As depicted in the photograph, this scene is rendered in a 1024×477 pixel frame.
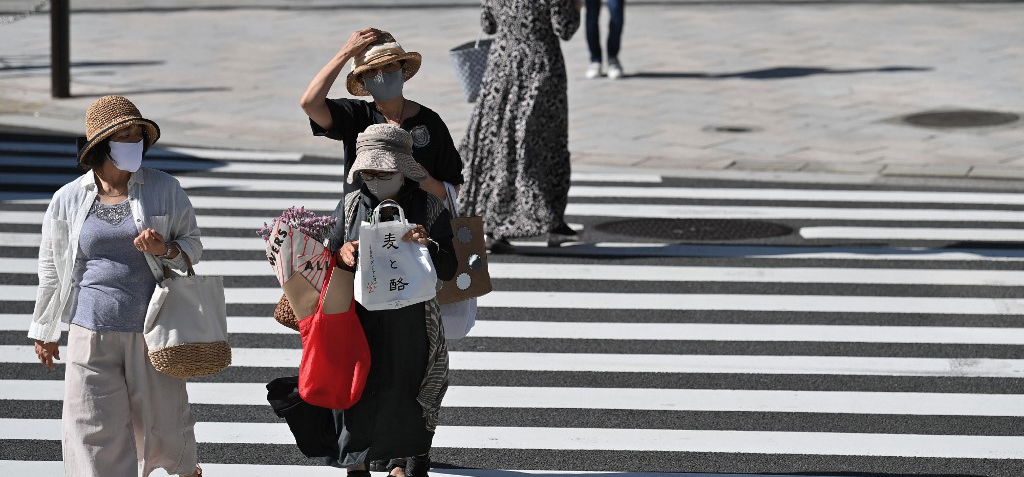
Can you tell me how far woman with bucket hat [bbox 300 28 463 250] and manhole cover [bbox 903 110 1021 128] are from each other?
33.6 feet

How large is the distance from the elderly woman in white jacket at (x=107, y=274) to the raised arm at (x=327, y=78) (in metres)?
0.62

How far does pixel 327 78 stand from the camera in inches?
244

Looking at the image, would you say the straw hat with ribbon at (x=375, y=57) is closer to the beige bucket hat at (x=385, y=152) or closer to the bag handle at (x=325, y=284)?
the beige bucket hat at (x=385, y=152)

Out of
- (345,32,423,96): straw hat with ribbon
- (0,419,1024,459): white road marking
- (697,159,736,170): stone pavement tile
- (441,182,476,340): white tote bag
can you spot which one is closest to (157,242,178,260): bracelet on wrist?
→ (345,32,423,96): straw hat with ribbon

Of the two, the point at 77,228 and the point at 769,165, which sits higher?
the point at 77,228

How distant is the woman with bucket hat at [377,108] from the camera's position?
20.7ft

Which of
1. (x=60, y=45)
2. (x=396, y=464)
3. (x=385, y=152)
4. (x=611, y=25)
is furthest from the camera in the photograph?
(x=611, y=25)

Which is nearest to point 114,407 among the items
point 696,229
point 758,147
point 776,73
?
point 696,229

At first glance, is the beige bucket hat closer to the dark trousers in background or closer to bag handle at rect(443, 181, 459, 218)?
bag handle at rect(443, 181, 459, 218)

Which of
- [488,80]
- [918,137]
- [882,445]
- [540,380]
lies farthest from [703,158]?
[882,445]

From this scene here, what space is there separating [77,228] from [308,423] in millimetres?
1096

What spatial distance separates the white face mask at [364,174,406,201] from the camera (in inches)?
233

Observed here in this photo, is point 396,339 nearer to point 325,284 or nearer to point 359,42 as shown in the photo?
point 325,284

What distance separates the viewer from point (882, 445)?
728cm
